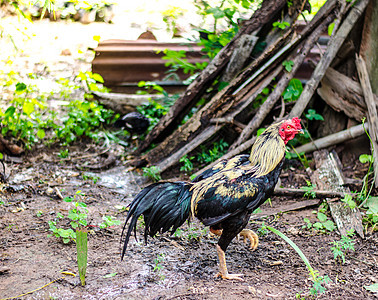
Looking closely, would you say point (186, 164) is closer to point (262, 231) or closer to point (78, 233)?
point (262, 231)

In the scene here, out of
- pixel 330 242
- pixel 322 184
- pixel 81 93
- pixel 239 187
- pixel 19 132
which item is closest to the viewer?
pixel 239 187

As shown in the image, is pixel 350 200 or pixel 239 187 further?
pixel 350 200

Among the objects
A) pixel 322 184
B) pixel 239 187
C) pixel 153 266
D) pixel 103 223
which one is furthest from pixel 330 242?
pixel 103 223

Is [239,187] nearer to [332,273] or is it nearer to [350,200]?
[332,273]

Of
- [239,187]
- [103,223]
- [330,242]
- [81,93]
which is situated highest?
[239,187]

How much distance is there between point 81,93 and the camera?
762cm

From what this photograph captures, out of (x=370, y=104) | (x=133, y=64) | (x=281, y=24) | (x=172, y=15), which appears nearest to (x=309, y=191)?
(x=370, y=104)

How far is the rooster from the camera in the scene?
3.22 meters

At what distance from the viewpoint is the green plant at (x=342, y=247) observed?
3.49m

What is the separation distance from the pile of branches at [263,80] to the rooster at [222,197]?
1.59m

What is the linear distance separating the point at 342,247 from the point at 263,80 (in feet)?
8.09

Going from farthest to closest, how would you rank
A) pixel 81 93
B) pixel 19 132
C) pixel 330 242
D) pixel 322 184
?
1. pixel 81 93
2. pixel 19 132
3. pixel 322 184
4. pixel 330 242

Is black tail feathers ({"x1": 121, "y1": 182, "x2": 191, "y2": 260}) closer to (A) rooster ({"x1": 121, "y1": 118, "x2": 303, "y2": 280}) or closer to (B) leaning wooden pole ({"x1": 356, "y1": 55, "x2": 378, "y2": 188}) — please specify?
(A) rooster ({"x1": 121, "y1": 118, "x2": 303, "y2": 280})

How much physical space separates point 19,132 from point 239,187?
4.12 m
